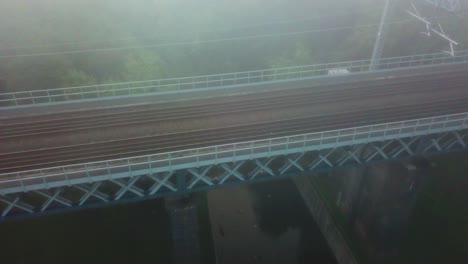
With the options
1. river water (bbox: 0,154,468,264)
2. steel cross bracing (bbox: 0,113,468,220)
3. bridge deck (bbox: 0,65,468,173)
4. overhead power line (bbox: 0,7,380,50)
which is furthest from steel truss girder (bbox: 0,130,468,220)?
overhead power line (bbox: 0,7,380,50)

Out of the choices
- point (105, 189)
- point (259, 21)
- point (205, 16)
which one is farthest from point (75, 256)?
point (259, 21)

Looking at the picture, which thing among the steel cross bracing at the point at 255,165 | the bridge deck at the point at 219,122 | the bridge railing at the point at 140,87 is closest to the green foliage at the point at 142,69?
→ the bridge railing at the point at 140,87

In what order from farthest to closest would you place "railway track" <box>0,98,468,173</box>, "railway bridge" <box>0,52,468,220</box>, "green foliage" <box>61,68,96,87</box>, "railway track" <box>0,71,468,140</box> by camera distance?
"green foliage" <box>61,68,96,87</box> → "railway track" <box>0,71,468,140</box> → "railway track" <box>0,98,468,173</box> → "railway bridge" <box>0,52,468,220</box>

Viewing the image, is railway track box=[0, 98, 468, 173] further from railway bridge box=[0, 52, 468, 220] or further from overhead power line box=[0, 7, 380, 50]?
overhead power line box=[0, 7, 380, 50]

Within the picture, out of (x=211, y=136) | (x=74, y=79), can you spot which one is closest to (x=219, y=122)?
(x=211, y=136)

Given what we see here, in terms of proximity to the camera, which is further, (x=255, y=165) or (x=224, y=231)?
(x=224, y=231)

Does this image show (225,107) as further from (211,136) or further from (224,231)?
(224,231)

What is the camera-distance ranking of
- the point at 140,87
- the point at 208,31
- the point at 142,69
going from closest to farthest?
the point at 140,87 → the point at 142,69 → the point at 208,31
